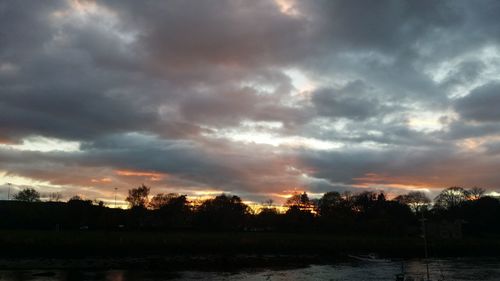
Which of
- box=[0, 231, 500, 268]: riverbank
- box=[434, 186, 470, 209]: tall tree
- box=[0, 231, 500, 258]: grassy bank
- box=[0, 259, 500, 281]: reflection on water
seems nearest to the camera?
box=[0, 259, 500, 281]: reflection on water

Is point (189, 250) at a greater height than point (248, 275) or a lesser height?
greater

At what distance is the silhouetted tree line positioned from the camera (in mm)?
123463

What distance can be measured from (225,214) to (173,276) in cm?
9469

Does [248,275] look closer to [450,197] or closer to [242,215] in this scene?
[242,215]

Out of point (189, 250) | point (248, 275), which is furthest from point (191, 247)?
point (248, 275)

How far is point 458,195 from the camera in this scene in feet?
617

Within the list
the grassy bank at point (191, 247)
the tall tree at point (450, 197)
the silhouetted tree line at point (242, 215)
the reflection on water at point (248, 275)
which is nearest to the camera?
the reflection on water at point (248, 275)

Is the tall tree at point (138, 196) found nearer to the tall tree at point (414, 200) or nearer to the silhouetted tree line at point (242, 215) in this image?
the silhouetted tree line at point (242, 215)

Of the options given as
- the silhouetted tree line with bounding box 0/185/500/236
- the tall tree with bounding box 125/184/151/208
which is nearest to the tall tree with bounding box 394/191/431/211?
the silhouetted tree line with bounding box 0/185/500/236

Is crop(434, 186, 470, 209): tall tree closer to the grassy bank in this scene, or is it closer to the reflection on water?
the grassy bank

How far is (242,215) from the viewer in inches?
6161

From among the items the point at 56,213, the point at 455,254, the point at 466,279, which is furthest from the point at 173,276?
the point at 56,213

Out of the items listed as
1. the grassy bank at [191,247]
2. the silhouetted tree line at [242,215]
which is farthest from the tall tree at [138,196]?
the grassy bank at [191,247]

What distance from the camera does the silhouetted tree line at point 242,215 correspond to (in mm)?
123463
